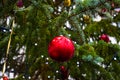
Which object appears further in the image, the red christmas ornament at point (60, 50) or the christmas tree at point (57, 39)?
the christmas tree at point (57, 39)

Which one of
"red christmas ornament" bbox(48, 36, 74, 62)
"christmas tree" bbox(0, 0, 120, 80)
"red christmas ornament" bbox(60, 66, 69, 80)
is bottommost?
"red christmas ornament" bbox(60, 66, 69, 80)

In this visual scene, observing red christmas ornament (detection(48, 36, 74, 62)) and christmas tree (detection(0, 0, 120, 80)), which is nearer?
red christmas ornament (detection(48, 36, 74, 62))

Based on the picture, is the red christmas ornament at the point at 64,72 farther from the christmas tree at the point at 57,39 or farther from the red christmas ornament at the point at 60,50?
the red christmas ornament at the point at 60,50

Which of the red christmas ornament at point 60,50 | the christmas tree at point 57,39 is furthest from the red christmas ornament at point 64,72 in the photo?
the red christmas ornament at point 60,50

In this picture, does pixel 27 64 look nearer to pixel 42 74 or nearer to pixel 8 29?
pixel 42 74

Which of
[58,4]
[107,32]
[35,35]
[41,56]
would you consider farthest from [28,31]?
[58,4]

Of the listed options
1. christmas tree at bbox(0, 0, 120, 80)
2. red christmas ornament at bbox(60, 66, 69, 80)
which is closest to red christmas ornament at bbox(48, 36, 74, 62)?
christmas tree at bbox(0, 0, 120, 80)

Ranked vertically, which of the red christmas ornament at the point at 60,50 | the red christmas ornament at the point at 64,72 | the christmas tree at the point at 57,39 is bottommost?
the red christmas ornament at the point at 64,72

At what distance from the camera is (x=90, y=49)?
1980 mm

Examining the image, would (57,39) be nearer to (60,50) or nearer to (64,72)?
(60,50)

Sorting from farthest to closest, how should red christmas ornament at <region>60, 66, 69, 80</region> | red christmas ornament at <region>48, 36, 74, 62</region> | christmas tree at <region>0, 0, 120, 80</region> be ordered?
red christmas ornament at <region>60, 66, 69, 80</region> → christmas tree at <region>0, 0, 120, 80</region> → red christmas ornament at <region>48, 36, 74, 62</region>

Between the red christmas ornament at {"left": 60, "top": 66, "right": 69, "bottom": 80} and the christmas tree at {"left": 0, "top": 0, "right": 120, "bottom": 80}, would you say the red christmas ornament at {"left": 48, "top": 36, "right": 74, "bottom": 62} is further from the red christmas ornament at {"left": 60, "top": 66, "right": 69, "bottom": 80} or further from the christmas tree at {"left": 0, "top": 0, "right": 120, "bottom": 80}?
the red christmas ornament at {"left": 60, "top": 66, "right": 69, "bottom": 80}

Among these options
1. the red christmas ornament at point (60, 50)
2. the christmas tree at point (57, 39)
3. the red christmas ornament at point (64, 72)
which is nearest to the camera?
the red christmas ornament at point (60, 50)

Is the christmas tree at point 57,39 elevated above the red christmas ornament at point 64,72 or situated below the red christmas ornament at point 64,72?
above
